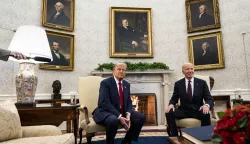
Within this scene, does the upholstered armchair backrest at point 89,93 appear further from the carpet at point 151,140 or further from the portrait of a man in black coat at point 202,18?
the portrait of a man in black coat at point 202,18

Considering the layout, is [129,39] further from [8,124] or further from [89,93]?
[8,124]

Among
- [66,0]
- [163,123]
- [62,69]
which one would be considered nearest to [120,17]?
[66,0]

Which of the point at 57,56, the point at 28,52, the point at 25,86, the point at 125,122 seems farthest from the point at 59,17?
the point at 125,122

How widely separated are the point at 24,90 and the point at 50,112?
51 cm

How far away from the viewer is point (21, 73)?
2.54 m

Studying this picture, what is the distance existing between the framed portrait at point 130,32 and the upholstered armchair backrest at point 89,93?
253 centimetres

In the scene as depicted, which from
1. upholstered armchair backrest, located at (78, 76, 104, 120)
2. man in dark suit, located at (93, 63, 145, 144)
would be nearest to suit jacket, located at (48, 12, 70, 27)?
upholstered armchair backrest, located at (78, 76, 104, 120)

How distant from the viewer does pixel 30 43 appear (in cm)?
246

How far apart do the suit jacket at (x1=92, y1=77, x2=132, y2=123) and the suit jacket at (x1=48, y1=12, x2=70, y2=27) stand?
10.4 ft

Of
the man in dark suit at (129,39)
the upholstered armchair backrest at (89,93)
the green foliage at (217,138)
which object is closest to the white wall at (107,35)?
the man in dark suit at (129,39)

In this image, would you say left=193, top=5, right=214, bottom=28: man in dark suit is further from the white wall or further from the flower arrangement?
the flower arrangement

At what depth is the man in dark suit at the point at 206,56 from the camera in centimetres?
543

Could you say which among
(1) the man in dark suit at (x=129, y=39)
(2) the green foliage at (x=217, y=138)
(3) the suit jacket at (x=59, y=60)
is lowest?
(2) the green foliage at (x=217, y=138)

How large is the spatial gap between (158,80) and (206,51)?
1633 millimetres
